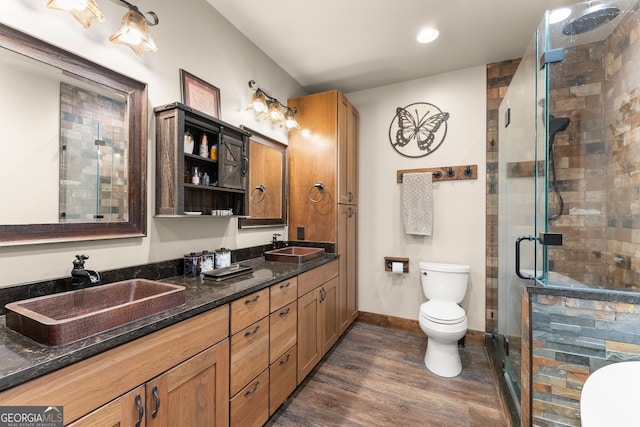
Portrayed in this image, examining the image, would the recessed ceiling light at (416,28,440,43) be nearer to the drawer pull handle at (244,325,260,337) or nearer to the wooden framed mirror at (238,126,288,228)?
the wooden framed mirror at (238,126,288,228)

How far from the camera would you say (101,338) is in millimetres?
841

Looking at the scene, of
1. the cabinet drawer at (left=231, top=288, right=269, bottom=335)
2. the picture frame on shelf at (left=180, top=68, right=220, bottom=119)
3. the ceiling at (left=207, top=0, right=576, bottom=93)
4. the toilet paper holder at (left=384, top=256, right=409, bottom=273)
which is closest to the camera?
the cabinet drawer at (left=231, top=288, right=269, bottom=335)

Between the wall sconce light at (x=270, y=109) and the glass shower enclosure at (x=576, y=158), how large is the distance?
179 cm

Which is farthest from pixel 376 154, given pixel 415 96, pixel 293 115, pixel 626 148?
pixel 626 148

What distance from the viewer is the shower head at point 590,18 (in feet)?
4.95

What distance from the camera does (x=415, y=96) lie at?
2898 mm

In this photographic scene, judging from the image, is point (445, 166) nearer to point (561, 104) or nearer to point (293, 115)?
point (561, 104)

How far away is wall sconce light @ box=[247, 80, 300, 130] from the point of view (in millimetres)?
2197

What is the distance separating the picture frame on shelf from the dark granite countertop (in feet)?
3.66

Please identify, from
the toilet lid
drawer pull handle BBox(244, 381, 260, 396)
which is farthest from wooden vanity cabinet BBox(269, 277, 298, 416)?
the toilet lid

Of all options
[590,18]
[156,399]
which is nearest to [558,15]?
[590,18]

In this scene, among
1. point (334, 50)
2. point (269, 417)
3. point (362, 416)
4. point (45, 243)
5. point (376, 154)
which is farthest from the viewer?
point (376, 154)

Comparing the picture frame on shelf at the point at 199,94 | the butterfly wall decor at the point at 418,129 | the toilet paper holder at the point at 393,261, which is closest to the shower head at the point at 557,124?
the butterfly wall decor at the point at 418,129

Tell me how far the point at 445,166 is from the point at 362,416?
2290 mm
